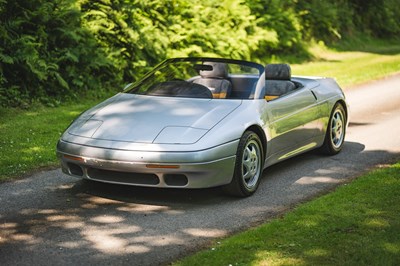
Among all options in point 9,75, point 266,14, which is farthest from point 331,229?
point 266,14

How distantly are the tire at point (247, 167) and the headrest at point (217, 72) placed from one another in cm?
125

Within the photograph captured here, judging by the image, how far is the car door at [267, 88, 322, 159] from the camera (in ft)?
26.5

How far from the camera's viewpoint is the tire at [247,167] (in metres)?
7.19

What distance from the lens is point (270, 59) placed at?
2333cm

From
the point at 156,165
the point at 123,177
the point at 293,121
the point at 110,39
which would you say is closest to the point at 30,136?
the point at 123,177

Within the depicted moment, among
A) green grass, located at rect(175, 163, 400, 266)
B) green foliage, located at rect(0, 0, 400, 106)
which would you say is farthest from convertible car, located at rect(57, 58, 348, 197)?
green foliage, located at rect(0, 0, 400, 106)

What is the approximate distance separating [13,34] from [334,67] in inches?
457

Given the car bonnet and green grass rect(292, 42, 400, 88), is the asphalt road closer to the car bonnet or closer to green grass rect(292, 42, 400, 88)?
the car bonnet

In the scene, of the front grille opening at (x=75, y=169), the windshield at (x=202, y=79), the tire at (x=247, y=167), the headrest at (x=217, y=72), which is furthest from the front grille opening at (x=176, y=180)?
the headrest at (x=217, y=72)

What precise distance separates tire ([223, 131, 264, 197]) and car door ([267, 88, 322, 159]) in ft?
1.34

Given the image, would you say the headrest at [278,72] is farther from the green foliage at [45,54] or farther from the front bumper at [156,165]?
the green foliage at [45,54]

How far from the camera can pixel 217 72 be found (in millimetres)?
8523

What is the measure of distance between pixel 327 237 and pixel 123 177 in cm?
212

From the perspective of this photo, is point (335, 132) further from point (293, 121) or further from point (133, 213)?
point (133, 213)
